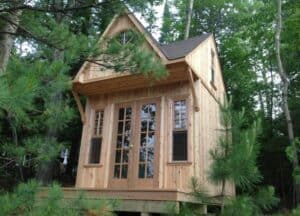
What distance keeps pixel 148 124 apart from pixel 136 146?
54 centimetres

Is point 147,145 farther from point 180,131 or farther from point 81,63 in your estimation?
point 81,63

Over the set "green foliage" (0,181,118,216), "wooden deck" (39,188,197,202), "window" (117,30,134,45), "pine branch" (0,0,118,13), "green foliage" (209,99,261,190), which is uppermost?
"window" (117,30,134,45)

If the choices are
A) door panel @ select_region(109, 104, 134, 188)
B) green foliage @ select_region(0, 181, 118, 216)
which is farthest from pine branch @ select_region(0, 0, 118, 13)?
door panel @ select_region(109, 104, 134, 188)

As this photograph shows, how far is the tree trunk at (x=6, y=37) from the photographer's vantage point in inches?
124

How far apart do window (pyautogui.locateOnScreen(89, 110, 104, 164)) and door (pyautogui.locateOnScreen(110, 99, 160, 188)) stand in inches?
16.2

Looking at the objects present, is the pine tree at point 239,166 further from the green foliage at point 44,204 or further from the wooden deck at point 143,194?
the green foliage at point 44,204

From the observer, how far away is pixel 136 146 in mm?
7035

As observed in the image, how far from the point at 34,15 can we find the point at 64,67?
116 centimetres

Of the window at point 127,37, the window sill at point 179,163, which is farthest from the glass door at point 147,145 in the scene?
the window at point 127,37

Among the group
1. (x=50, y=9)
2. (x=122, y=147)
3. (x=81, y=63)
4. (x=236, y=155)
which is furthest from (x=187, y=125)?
(x=50, y=9)

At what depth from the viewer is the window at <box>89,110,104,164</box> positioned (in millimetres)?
7496

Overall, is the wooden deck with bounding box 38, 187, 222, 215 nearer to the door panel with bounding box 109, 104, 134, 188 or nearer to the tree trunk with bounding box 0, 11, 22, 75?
the door panel with bounding box 109, 104, 134, 188

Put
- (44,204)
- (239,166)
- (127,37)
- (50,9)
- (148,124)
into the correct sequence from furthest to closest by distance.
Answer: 1. (148,124)
2. (127,37)
3. (239,166)
4. (50,9)
5. (44,204)

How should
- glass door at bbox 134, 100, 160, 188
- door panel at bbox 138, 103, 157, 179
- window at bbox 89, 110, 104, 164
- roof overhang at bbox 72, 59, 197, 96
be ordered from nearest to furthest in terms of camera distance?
roof overhang at bbox 72, 59, 197, 96
glass door at bbox 134, 100, 160, 188
door panel at bbox 138, 103, 157, 179
window at bbox 89, 110, 104, 164
